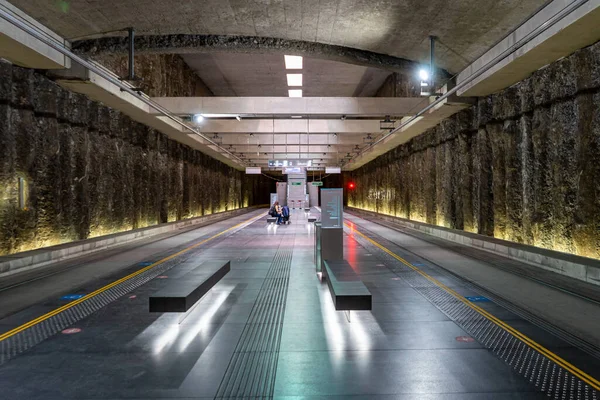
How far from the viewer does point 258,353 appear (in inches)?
161

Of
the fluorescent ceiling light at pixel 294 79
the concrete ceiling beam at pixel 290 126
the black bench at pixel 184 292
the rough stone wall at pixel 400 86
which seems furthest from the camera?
the fluorescent ceiling light at pixel 294 79

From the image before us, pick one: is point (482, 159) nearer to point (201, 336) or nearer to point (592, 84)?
point (592, 84)

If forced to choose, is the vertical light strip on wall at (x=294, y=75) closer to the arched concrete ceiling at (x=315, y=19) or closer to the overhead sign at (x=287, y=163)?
the overhead sign at (x=287, y=163)

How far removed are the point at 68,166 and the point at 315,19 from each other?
826 centimetres

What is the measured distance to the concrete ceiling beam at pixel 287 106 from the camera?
48.2ft

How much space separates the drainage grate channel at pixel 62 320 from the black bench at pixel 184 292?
4.04ft

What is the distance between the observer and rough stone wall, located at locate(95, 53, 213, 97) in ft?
45.1

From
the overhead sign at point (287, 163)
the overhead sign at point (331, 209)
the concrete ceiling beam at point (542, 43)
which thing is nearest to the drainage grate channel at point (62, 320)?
the overhead sign at point (331, 209)

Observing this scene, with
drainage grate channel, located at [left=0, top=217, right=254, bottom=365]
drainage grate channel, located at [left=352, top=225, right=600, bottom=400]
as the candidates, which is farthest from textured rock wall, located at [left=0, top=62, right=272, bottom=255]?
drainage grate channel, located at [left=352, top=225, right=600, bottom=400]

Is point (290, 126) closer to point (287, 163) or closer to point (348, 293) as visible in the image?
point (287, 163)

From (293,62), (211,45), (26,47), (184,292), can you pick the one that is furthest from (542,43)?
(293,62)

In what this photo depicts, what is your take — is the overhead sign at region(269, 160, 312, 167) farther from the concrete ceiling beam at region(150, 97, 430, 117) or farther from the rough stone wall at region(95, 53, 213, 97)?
the concrete ceiling beam at region(150, 97, 430, 117)

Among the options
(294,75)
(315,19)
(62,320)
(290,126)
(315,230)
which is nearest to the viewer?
(62,320)

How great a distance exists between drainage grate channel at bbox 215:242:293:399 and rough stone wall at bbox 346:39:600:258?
21.4ft
